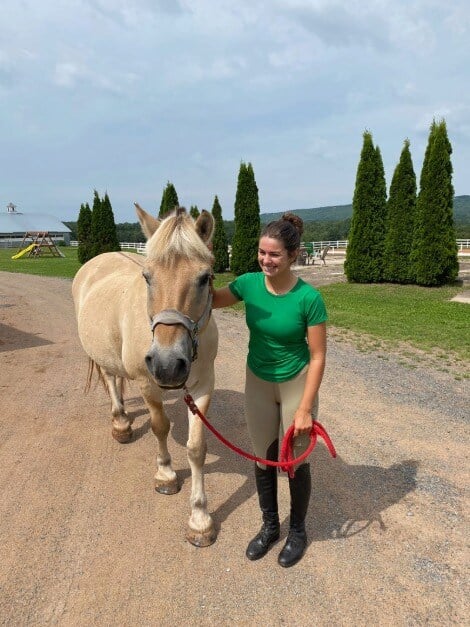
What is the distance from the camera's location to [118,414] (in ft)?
13.7

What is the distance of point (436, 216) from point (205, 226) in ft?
46.2

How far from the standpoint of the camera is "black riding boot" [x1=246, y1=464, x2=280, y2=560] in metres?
2.61

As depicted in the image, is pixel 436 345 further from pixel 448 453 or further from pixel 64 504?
pixel 64 504

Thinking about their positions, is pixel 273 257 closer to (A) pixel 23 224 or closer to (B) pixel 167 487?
(B) pixel 167 487

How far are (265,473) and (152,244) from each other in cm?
156

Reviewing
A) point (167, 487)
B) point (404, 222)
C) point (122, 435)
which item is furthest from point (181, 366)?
point (404, 222)

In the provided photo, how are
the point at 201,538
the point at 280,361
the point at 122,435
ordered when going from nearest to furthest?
1. the point at 280,361
2. the point at 201,538
3. the point at 122,435

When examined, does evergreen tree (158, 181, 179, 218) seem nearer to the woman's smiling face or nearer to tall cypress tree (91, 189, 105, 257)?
tall cypress tree (91, 189, 105, 257)

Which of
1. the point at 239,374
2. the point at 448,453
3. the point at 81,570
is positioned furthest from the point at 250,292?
the point at 239,374

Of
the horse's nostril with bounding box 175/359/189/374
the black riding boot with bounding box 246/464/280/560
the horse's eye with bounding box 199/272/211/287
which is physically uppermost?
the horse's eye with bounding box 199/272/211/287

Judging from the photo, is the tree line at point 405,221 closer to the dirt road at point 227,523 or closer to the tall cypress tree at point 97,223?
the dirt road at point 227,523

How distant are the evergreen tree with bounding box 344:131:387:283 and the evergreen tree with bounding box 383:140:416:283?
36 centimetres

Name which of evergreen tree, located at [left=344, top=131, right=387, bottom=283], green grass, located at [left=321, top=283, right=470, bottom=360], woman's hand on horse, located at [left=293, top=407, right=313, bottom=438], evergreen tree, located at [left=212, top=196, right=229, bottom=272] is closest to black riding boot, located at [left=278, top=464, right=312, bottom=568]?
woman's hand on horse, located at [left=293, top=407, right=313, bottom=438]

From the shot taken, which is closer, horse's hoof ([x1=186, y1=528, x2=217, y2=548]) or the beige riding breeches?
the beige riding breeches
